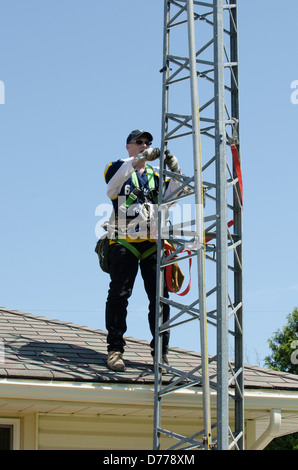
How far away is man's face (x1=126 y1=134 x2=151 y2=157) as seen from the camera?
26.4 feet

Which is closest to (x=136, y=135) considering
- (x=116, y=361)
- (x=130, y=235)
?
(x=130, y=235)

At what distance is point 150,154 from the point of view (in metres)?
7.74

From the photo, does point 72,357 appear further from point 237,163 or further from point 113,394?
point 237,163

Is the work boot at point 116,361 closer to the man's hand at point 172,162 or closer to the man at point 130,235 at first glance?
the man at point 130,235

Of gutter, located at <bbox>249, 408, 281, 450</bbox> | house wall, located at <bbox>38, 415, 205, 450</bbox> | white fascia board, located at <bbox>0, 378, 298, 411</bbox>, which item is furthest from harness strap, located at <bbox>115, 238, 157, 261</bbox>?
gutter, located at <bbox>249, 408, 281, 450</bbox>

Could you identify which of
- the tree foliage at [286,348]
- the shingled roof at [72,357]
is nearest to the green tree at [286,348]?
the tree foliage at [286,348]

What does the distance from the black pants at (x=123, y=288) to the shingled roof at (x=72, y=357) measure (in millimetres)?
334

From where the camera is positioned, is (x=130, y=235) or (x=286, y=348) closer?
(x=130, y=235)

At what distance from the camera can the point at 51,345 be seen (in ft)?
26.7

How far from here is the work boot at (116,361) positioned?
24.6 ft

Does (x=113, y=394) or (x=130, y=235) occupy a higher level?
(x=130, y=235)

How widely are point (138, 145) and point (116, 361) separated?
2.20 meters

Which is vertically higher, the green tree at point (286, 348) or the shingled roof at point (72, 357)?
the green tree at point (286, 348)
